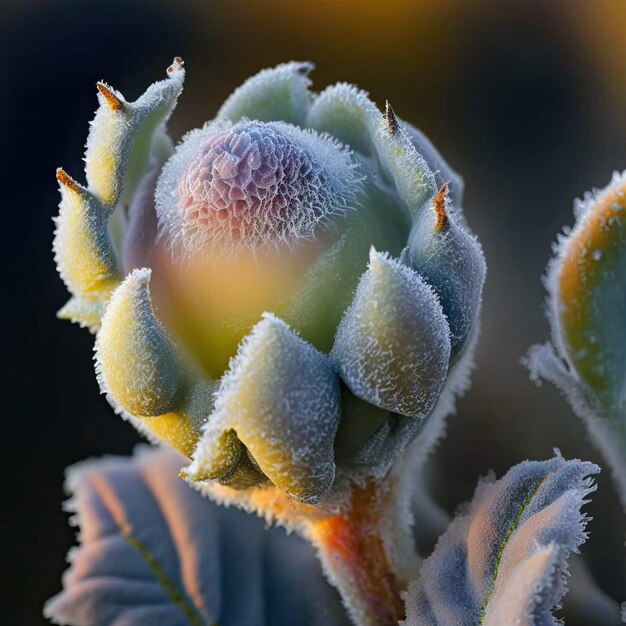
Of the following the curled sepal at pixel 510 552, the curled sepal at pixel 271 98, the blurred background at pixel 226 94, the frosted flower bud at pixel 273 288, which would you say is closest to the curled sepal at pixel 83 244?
the frosted flower bud at pixel 273 288

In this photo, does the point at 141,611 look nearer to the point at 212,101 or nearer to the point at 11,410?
the point at 11,410

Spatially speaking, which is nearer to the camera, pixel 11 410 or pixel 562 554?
pixel 562 554

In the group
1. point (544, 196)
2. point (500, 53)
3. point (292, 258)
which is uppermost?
point (500, 53)

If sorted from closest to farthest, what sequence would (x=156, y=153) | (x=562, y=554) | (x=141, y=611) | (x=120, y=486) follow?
(x=562, y=554) → (x=156, y=153) → (x=141, y=611) → (x=120, y=486)

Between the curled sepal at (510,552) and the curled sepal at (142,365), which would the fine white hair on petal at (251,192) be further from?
the curled sepal at (510,552)

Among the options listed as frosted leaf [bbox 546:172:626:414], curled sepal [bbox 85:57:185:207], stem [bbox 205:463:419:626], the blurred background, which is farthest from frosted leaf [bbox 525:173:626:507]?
the blurred background

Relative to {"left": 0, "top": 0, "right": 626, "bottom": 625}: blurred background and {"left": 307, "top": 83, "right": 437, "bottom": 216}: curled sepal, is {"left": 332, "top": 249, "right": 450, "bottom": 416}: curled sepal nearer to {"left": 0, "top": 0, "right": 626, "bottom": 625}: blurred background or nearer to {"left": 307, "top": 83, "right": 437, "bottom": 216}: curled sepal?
{"left": 307, "top": 83, "right": 437, "bottom": 216}: curled sepal

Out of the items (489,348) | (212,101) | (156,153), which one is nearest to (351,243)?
(156,153)
